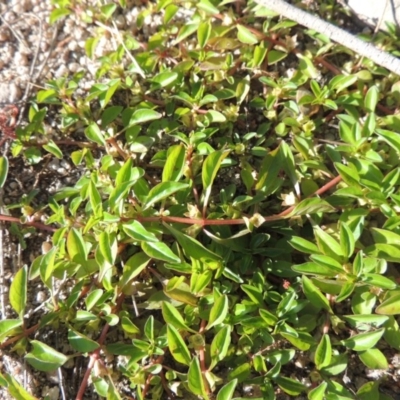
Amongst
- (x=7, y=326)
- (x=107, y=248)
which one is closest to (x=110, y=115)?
(x=107, y=248)

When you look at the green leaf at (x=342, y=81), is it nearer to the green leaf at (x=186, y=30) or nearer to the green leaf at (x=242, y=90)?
the green leaf at (x=242, y=90)

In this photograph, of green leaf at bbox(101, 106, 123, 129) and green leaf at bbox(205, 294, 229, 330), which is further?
green leaf at bbox(101, 106, 123, 129)

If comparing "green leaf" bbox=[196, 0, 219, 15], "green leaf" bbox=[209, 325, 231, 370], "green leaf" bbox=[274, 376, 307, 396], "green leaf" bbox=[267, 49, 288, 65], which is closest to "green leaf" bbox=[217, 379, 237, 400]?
"green leaf" bbox=[209, 325, 231, 370]

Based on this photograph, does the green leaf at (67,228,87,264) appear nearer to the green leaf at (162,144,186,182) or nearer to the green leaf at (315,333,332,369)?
the green leaf at (162,144,186,182)

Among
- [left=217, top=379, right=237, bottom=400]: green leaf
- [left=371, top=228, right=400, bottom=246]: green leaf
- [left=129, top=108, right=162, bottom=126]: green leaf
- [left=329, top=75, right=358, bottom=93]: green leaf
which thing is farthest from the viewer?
[left=329, top=75, right=358, bottom=93]: green leaf

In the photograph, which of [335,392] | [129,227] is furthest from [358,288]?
[129,227]

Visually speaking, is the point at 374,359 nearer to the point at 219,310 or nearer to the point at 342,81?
the point at 219,310

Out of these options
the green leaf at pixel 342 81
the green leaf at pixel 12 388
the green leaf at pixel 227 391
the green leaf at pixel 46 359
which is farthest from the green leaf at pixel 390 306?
the green leaf at pixel 12 388
